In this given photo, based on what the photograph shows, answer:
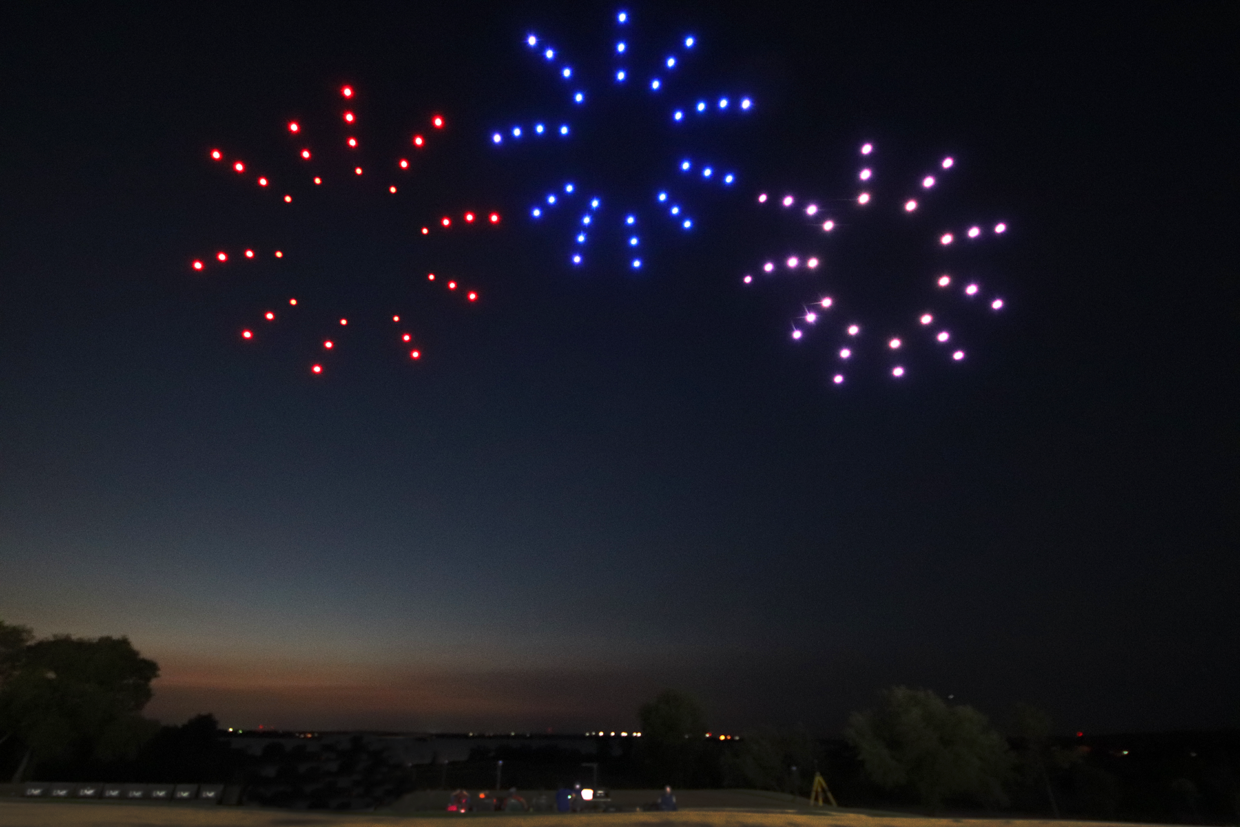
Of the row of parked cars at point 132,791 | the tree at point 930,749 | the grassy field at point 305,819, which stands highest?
the tree at point 930,749

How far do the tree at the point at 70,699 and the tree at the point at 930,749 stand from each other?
32.3 meters

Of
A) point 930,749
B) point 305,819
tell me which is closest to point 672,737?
point 930,749

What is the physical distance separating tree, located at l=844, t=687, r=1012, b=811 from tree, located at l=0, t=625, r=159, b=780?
106 ft

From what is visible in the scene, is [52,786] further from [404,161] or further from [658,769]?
[658,769]

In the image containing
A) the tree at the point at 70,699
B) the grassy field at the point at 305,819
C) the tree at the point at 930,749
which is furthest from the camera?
the tree at the point at 930,749

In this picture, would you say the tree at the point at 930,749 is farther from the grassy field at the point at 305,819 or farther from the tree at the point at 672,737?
the grassy field at the point at 305,819

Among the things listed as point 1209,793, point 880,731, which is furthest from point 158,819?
point 1209,793

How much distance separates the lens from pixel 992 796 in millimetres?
33094

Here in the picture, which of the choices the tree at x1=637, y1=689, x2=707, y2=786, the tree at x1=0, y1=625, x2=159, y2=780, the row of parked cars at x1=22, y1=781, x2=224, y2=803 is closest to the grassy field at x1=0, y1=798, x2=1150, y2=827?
the row of parked cars at x1=22, y1=781, x2=224, y2=803

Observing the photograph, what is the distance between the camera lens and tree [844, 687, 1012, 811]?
3153 centimetres

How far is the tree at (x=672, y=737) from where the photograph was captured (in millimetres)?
42562

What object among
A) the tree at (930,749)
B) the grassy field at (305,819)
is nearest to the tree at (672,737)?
the tree at (930,749)

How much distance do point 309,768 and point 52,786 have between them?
446 inches

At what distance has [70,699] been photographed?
97.5 feet
